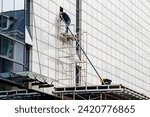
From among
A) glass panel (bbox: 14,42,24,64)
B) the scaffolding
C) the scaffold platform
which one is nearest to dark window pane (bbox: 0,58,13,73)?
glass panel (bbox: 14,42,24,64)

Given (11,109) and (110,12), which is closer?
(11,109)

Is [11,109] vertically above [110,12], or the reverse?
[110,12]

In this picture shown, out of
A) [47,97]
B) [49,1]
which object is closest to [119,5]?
[49,1]

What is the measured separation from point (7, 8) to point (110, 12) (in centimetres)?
2224

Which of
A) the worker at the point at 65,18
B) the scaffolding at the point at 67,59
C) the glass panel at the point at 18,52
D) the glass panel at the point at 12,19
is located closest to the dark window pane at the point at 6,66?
the glass panel at the point at 18,52

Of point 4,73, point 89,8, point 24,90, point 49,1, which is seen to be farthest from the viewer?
point 89,8

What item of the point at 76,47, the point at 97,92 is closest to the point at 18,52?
the point at 97,92

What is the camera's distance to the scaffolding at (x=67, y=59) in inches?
1347

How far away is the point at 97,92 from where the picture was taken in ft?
94.2

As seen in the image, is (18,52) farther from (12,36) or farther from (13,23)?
(13,23)

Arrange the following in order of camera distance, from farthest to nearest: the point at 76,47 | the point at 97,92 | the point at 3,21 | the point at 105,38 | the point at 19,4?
1. the point at 105,38
2. the point at 76,47
3. the point at 97,92
4. the point at 19,4
5. the point at 3,21

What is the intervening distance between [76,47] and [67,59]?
2.70 metres

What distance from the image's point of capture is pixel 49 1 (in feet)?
110

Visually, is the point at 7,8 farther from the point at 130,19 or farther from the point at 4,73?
the point at 130,19
